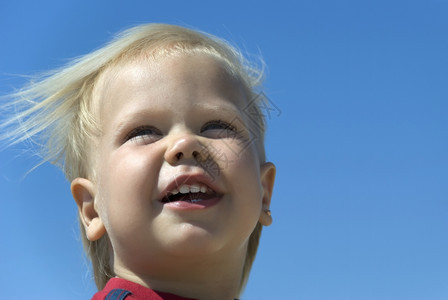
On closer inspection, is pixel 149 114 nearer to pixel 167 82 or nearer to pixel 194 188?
pixel 167 82

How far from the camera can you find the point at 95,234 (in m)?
2.92

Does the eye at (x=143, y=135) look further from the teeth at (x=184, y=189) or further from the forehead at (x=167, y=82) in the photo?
the teeth at (x=184, y=189)

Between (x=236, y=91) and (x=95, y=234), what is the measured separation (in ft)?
3.30

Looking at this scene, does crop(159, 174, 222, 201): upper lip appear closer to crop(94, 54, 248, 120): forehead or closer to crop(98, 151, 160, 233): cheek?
crop(98, 151, 160, 233): cheek

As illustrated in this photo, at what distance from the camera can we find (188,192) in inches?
99.9

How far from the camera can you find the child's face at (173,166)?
2.52m

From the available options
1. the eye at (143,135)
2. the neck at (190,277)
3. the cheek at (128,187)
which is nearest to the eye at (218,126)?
the eye at (143,135)

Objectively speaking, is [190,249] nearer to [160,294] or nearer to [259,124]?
[160,294]

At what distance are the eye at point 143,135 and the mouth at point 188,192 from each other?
0.84ft

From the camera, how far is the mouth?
2.51 metres

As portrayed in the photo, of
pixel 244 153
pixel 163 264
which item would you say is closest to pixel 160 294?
pixel 163 264

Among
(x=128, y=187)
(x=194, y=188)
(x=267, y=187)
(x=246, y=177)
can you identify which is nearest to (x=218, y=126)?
(x=246, y=177)

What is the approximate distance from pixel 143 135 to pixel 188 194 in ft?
1.20

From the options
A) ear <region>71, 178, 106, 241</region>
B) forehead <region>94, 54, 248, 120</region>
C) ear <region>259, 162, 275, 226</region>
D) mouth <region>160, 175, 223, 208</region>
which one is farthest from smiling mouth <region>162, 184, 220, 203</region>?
ear <region>259, 162, 275, 226</region>
